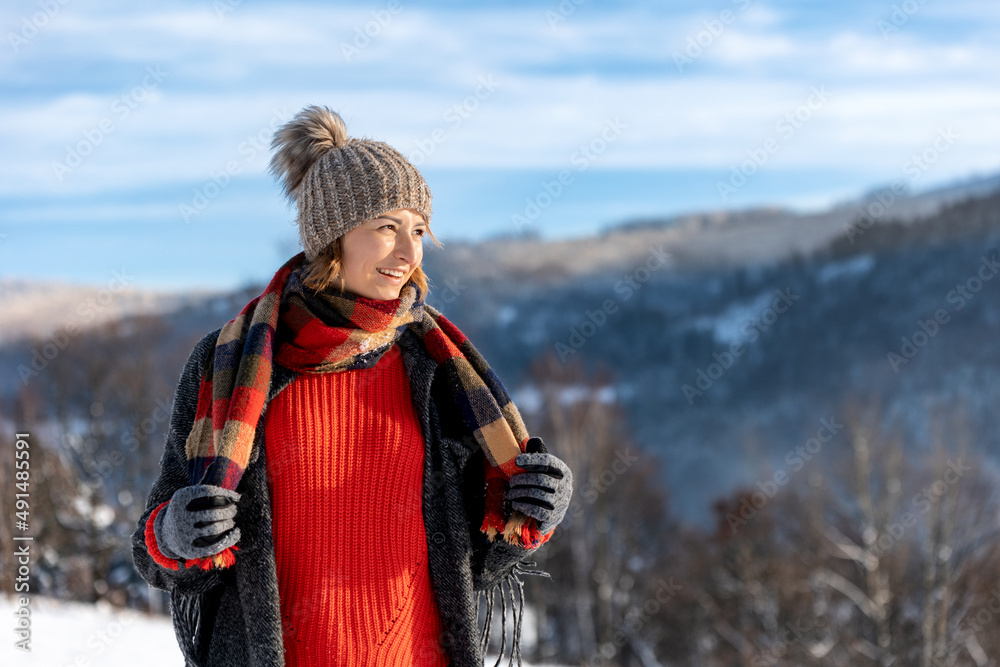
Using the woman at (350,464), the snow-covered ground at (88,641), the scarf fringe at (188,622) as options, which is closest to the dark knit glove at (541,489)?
the woman at (350,464)

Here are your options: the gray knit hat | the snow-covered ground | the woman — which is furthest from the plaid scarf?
the snow-covered ground

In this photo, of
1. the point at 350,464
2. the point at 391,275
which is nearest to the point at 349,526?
the point at 350,464

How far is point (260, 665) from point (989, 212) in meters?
72.2

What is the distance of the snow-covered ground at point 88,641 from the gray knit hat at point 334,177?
6229 millimetres

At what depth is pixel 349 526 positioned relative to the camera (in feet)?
6.82

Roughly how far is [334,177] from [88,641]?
7.38m

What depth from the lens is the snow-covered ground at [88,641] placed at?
7336 millimetres

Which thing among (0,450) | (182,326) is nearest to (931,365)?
(182,326)

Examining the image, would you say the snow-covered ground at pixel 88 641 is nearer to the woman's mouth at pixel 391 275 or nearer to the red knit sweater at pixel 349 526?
the red knit sweater at pixel 349 526

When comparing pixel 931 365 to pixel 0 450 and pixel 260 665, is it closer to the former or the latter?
pixel 0 450

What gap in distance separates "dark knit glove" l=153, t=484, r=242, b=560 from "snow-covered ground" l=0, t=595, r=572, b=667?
6233mm

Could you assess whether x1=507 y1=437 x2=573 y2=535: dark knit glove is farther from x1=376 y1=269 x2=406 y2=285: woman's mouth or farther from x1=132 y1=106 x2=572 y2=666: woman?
x1=376 y1=269 x2=406 y2=285: woman's mouth

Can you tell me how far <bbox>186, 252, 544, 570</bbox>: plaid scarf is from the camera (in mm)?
2010

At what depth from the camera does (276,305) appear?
85.8 inches
